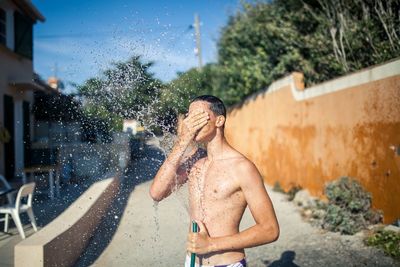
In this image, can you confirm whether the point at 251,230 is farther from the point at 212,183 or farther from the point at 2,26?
the point at 2,26

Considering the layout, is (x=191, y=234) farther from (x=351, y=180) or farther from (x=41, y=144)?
(x=41, y=144)

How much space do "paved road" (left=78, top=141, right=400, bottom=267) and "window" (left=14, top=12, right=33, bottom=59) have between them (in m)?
6.52

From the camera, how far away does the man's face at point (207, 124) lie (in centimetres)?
245

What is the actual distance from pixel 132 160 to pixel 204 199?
1279 cm

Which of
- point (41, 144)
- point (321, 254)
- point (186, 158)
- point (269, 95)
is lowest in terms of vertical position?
point (321, 254)

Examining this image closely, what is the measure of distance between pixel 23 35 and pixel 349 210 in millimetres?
10790

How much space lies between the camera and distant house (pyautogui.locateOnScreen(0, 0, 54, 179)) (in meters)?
10.7

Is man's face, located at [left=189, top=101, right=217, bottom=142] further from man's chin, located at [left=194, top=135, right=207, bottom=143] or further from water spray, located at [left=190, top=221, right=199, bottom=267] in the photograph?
water spray, located at [left=190, top=221, right=199, bottom=267]

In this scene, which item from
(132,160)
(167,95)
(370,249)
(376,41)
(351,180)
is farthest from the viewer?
(132,160)

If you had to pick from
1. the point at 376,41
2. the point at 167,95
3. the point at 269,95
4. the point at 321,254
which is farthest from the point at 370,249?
the point at 269,95

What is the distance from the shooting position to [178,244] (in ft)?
20.5

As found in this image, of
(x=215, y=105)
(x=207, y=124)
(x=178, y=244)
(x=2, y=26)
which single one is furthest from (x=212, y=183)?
(x=2, y=26)

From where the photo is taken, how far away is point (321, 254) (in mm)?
5602

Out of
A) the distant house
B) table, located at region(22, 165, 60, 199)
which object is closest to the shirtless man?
table, located at region(22, 165, 60, 199)
